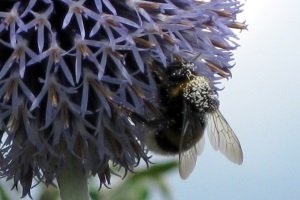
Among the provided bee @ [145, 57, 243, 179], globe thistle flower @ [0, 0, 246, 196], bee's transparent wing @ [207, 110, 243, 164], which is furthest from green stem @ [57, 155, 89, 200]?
bee's transparent wing @ [207, 110, 243, 164]

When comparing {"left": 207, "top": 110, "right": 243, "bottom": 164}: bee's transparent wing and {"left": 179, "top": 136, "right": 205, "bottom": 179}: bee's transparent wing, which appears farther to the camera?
{"left": 207, "top": 110, "right": 243, "bottom": 164}: bee's transparent wing

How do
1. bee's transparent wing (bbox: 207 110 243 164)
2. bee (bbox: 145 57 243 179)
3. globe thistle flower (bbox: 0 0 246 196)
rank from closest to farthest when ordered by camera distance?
1. globe thistle flower (bbox: 0 0 246 196)
2. bee (bbox: 145 57 243 179)
3. bee's transparent wing (bbox: 207 110 243 164)

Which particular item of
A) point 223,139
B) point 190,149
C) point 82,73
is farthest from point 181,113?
point 82,73

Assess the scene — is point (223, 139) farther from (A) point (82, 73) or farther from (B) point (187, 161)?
(A) point (82, 73)

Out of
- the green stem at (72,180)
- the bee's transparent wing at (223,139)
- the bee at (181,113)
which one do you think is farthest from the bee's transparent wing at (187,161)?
the green stem at (72,180)

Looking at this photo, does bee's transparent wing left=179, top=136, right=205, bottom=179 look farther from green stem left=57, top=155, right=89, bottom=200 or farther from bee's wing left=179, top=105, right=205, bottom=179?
green stem left=57, top=155, right=89, bottom=200

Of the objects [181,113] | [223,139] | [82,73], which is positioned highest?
[82,73]
